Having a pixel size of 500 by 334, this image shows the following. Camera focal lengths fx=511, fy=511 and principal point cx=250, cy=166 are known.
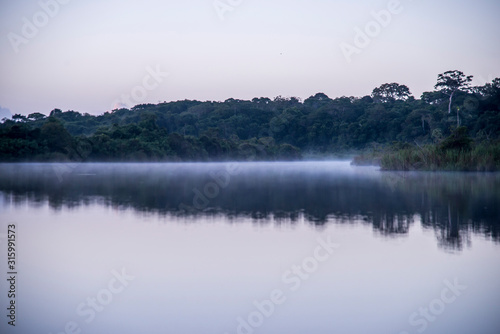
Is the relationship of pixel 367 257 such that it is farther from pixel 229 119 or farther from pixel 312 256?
pixel 229 119

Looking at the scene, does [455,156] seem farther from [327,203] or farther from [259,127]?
[259,127]

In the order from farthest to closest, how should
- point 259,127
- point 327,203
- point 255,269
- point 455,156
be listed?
point 259,127 → point 455,156 → point 327,203 → point 255,269

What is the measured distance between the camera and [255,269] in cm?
655

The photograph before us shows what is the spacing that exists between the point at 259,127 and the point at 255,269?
265ft

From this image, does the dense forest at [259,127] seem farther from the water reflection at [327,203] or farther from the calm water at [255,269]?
the calm water at [255,269]

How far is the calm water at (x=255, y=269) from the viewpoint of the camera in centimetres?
485

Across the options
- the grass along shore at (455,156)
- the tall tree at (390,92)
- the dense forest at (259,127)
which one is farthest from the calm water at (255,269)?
the tall tree at (390,92)

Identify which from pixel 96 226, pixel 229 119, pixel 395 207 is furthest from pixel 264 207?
pixel 229 119

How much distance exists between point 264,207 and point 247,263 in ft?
19.8

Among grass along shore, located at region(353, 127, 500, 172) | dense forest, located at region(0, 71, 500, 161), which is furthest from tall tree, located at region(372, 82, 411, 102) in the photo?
grass along shore, located at region(353, 127, 500, 172)

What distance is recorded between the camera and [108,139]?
5759cm

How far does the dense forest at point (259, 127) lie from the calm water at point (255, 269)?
32963 millimetres

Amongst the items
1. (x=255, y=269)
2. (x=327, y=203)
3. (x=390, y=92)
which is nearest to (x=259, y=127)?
(x=390, y=92)

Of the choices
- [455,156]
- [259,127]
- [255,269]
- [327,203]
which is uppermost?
[259,127]
